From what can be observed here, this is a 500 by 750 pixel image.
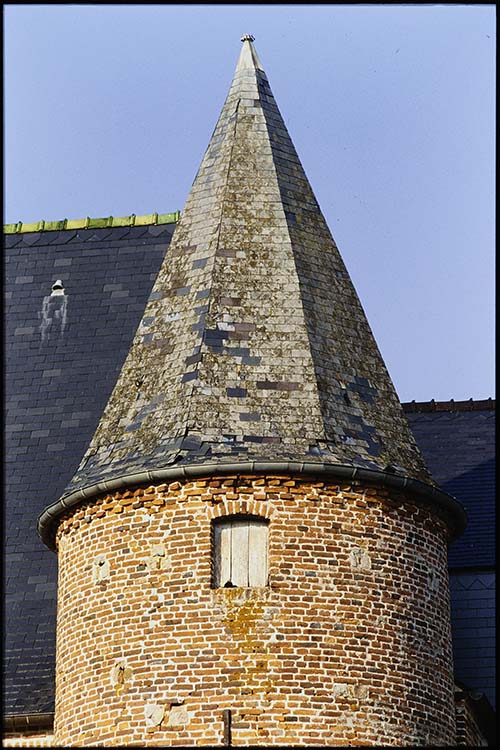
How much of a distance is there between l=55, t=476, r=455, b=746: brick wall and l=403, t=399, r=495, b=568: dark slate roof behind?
5001 mm

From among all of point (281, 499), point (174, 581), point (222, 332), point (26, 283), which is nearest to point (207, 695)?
point (174, 581)

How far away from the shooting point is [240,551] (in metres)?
15.6

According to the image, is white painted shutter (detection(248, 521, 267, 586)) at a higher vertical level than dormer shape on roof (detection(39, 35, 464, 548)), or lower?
lower

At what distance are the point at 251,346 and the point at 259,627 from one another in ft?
A: 11.3

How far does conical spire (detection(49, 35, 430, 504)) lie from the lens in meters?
16.3

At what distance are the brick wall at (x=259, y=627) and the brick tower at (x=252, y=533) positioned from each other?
0.07 feet

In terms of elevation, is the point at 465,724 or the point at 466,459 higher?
the point at 466,459

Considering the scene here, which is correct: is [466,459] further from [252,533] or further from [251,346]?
[252,533]

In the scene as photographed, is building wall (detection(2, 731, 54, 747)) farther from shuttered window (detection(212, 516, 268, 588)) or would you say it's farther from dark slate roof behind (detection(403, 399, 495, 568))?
dark slate roof behind (detection(403, 399, 495, 568))

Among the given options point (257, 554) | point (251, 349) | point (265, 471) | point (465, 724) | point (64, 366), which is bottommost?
point (465, 724)

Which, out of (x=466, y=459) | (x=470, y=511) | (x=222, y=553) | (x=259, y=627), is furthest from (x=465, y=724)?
(x=466, y=459)

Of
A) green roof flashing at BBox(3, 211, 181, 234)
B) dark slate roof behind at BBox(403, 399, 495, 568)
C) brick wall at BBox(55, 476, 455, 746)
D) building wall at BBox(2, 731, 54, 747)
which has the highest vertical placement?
green roof flashing at BBox(3, 211, 181, 234)

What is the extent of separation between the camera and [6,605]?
61.8ft

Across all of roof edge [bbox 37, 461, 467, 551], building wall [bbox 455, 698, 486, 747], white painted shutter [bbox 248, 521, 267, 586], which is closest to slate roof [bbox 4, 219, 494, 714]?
building wall [bbox 455, 698, 486, 747]
